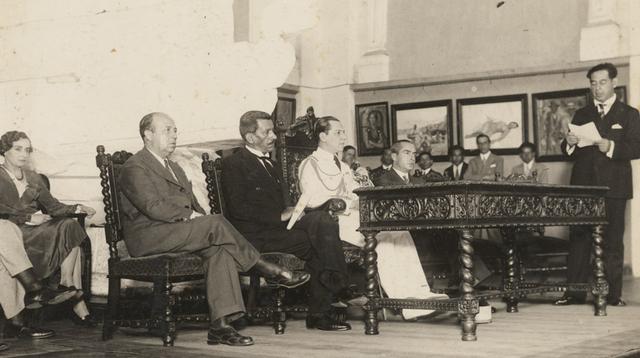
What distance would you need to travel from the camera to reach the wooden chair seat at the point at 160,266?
16.6 feet

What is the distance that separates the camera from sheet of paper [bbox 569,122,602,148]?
7.11 meters

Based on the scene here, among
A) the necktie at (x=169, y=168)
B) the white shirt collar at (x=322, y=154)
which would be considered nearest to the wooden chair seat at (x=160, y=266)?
the necktie at (x=169, y=168)

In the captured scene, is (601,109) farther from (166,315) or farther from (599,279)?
(166,315)

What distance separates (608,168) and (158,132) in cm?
378

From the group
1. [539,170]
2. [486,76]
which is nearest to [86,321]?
[539,170]

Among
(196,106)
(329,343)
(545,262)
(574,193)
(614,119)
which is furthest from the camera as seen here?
(545,262)

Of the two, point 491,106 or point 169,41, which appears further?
point 491,106

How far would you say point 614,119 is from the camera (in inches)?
290

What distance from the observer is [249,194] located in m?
5.83

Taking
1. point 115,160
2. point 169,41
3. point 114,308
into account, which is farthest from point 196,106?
point 114,308

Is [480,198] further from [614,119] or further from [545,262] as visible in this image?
[545,262]

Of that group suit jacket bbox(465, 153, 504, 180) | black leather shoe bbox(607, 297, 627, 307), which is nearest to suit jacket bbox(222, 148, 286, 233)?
black leather shoe bbox(607, 297, 627, 307)

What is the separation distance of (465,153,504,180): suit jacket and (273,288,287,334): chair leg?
247 inches

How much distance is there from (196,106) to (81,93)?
110 centimetres
